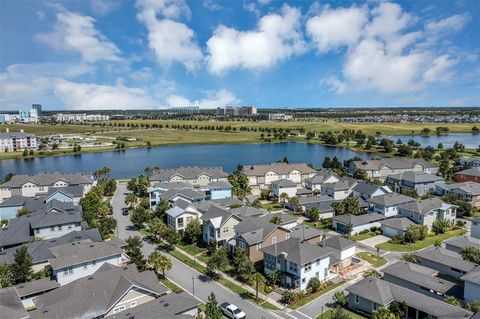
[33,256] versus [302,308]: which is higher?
[33,256]

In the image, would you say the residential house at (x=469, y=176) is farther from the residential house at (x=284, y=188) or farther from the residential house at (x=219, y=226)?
the residential house at (x=219, y=226)

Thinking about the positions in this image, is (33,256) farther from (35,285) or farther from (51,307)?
(51,307)

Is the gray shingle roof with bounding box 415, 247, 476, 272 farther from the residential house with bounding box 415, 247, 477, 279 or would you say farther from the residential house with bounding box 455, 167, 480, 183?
the residential house with bounding box 455, 167, 480, 183

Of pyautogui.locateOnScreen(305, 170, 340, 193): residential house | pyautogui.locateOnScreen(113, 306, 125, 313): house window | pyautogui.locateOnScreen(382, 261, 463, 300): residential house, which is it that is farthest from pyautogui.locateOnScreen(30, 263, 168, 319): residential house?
pyautogui.locateOnScreen(305, 170, 340, 193): residential house

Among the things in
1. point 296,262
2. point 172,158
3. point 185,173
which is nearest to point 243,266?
point 296,262

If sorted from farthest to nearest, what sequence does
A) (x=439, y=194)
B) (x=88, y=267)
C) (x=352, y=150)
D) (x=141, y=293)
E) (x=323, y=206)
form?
(x=352, y=150) < (x=439, y=194) < (x=323, y=206) < (x=88, y=267) < (x=141, y=293)

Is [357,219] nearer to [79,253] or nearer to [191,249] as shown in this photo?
[191,249]

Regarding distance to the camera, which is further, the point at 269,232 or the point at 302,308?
the point at 269,232

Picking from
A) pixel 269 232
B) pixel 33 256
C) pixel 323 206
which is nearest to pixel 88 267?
pixel 33 256
